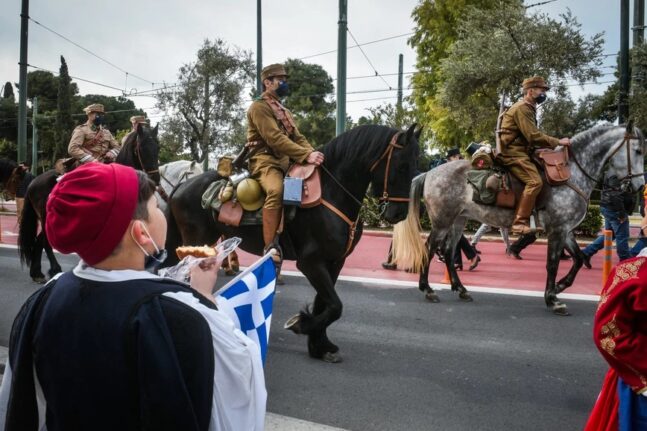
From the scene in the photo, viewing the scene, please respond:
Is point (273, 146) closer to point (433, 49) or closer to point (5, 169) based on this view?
point (5, 169)

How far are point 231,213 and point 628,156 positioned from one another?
558 centimetres

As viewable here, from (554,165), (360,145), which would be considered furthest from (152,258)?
(554,165)

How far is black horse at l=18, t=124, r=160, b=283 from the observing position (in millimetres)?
7824

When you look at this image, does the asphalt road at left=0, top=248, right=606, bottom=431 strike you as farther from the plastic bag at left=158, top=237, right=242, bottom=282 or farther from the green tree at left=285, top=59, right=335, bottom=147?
the green tree at left=285, top=59, right=335, bottom=147

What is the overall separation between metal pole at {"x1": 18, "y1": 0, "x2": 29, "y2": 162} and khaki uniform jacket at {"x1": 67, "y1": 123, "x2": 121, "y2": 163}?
9.25m

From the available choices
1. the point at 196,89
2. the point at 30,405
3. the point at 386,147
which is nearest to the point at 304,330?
the point at 386,147

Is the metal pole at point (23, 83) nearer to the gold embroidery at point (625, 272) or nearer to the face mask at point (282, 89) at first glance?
the face mask at point (282, 89)

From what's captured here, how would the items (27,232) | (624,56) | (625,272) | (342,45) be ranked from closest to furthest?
(625,272) → (27,232) → (342,45) → (624,56)

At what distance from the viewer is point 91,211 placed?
130 cm

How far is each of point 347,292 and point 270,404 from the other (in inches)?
155

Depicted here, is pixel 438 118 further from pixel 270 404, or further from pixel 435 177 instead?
pixel 270 404

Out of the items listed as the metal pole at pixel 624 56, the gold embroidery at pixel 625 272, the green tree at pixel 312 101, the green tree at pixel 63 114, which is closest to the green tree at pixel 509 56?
the metal pole at pixel 624 56

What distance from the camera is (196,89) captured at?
3064cm

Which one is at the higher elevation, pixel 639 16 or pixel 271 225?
pixel 639 16
